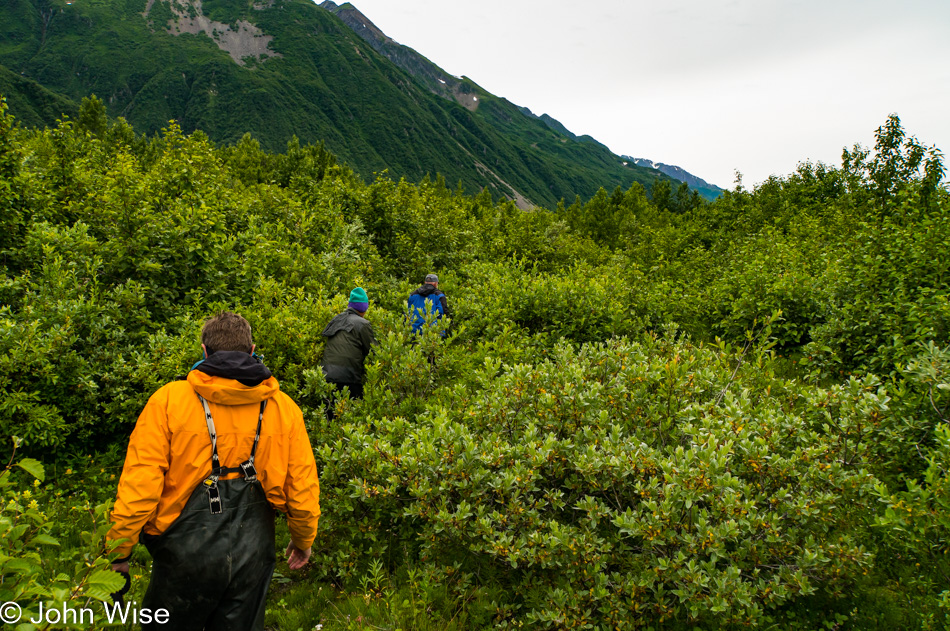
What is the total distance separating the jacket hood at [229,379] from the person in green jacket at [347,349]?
3350 millimetres

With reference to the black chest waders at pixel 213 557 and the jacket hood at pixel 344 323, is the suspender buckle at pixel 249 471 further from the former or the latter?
the jacket hood at pixel 344 323

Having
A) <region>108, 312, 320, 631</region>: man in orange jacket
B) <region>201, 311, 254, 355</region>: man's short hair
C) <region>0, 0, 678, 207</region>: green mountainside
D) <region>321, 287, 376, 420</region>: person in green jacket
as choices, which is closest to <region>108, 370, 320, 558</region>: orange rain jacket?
<region>108, 312, 320, 631</region>: man in orange jacket

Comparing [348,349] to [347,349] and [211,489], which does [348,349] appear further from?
[211,489]

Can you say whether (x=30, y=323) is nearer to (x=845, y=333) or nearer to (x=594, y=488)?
(x=594, y=488)

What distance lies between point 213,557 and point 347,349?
3.81m

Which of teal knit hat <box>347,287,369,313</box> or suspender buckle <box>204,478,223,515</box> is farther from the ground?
teal knit hat <box>347,287,369,313</box>

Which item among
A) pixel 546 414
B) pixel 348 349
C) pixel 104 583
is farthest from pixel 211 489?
pixel 348 349

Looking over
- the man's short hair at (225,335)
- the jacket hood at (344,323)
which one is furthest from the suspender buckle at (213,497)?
the jacket hood at (344,323)

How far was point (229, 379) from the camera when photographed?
2.75 meters

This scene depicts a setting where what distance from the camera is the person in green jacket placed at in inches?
247

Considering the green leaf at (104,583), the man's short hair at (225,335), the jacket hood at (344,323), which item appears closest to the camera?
the green leaf at (104,583)

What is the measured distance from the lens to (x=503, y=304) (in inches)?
356

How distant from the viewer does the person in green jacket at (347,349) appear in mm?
6277

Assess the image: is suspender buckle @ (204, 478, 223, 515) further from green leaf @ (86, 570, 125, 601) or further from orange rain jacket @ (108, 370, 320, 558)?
green leaf @ (86, 570, 125, 601)
